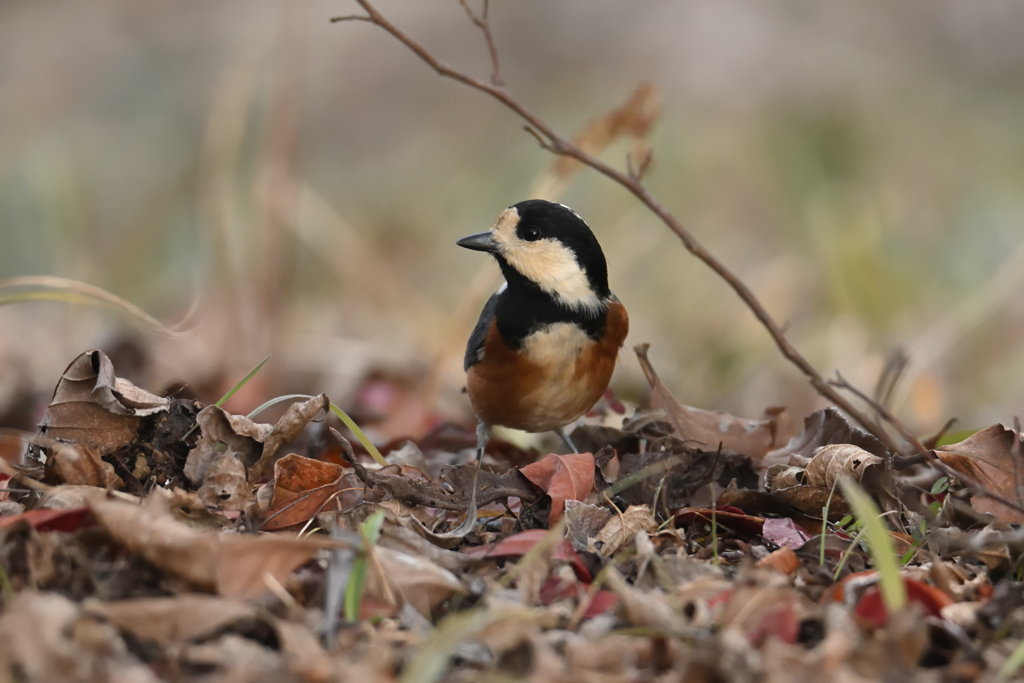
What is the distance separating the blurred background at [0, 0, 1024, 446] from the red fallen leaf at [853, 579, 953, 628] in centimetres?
134

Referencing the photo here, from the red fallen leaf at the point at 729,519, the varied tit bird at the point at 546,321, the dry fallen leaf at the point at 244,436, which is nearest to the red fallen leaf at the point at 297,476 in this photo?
the dry fallen leaf at the point at 244,436

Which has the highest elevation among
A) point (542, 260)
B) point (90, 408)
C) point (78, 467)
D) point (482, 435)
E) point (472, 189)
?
point (472, 189)

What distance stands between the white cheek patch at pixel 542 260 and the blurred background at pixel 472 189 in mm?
934

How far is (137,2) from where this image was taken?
38.8ft

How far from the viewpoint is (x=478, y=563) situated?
2.23 metres

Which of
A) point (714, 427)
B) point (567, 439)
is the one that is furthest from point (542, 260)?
point (714, 427)

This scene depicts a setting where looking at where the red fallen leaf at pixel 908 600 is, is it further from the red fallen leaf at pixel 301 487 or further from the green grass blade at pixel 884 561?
the red fallen leaf at pixel 301 487

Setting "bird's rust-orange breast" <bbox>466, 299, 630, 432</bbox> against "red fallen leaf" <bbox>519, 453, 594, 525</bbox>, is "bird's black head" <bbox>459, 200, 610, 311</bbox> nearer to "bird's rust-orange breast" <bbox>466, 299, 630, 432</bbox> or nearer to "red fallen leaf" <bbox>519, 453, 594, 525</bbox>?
"bird's rust-orange breast" <bbox>466, 299, 630, 432</bbox>

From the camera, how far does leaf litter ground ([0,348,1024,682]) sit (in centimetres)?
170

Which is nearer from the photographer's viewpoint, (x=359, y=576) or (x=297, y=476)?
(x=359, y=576)

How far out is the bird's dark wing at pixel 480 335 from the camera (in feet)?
14.0

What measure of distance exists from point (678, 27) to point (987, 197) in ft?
14.7

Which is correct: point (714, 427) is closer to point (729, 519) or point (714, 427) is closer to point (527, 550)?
point (729, 519)

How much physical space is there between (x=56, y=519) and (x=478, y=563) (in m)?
0.85
